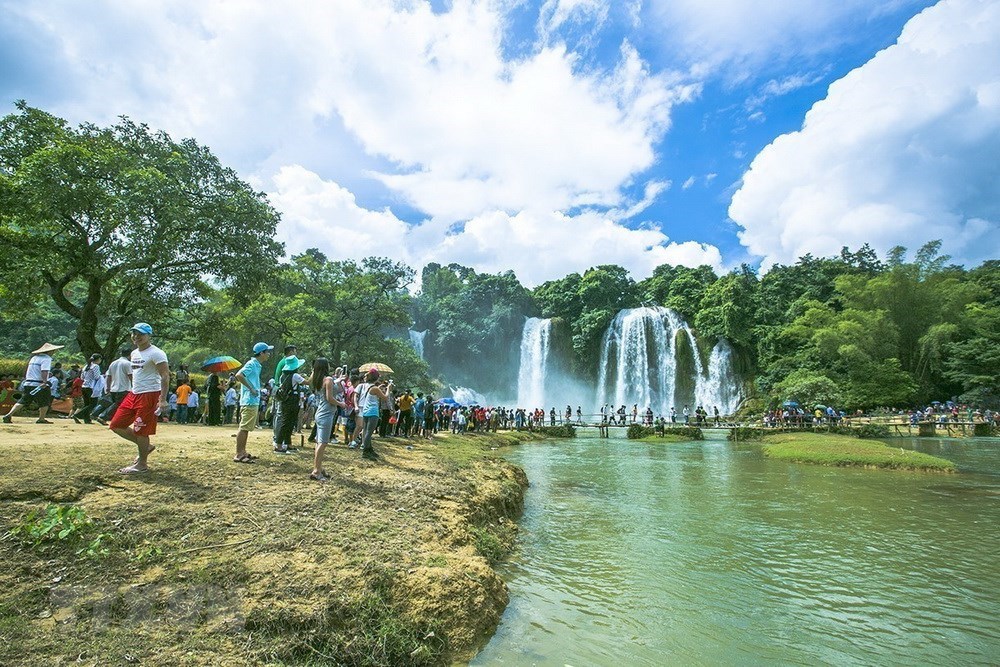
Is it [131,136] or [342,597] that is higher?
[131,136]

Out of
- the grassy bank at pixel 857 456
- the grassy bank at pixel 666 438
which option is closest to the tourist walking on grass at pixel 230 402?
the grassy bank at pixel 857 456

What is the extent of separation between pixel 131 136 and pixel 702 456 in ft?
80.0

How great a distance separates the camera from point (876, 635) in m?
4.72

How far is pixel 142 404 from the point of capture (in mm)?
5316

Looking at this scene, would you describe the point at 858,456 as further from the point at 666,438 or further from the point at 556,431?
the point at 556,431

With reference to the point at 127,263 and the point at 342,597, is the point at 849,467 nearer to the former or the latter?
the point at 342,597

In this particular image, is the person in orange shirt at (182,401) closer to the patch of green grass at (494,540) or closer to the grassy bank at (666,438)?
the patch of green grass at (494,540)

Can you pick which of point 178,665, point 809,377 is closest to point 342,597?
point 178,665

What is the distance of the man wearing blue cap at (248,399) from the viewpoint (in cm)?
664

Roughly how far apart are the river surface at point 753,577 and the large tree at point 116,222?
40.6 ft

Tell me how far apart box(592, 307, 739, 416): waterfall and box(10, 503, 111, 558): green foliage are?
135ft

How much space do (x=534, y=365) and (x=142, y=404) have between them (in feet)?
141

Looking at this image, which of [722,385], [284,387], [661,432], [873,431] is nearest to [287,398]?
[284,387]

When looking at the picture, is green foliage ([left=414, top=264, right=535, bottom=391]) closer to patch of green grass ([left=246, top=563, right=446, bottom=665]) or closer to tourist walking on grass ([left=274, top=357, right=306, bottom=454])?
tourist walking on grass ([left=274, top=357, right=306, bottom=454])
